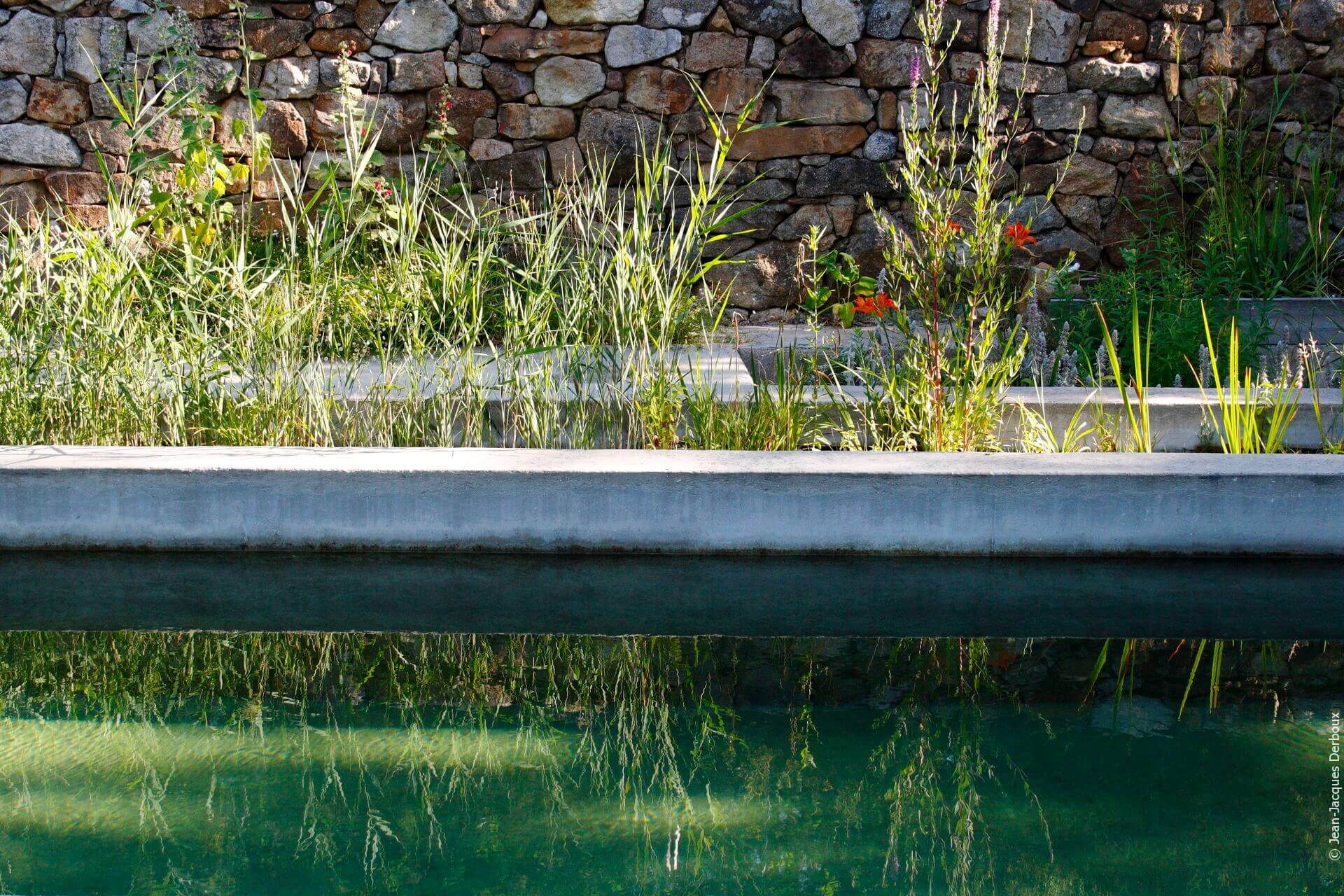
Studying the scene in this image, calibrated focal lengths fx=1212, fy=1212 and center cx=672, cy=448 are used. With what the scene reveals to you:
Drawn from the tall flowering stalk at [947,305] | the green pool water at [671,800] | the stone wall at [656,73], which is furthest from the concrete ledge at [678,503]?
the stone wall at [656,73]

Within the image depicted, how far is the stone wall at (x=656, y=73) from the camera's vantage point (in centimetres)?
590

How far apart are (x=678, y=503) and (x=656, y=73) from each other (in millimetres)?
3441

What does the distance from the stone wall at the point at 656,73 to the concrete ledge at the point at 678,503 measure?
10.3ft

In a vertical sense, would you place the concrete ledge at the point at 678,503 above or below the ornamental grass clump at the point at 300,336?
below

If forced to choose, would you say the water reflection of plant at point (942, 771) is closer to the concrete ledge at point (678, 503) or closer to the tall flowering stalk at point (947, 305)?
the concrete ledge at point (678, 503)

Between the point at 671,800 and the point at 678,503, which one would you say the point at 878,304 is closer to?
the point at 678,503

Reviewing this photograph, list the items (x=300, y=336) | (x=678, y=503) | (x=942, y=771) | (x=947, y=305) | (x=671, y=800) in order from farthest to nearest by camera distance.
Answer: (x=947, y=305), (x=300, y=336), (x=678, y=503), (x=942, y=771), (x=671, y=800)

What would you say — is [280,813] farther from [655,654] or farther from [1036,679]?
[1036,679]

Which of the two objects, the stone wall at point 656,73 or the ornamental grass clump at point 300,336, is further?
the stone wall at point 656,73

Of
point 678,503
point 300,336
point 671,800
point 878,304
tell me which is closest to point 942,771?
point 671,800

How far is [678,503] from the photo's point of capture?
10.4ft

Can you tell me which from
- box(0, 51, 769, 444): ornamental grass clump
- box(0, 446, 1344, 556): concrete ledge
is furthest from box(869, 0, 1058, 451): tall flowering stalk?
box(0, 51, 769, 444): ornamental grass clump

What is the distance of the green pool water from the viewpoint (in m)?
1.88

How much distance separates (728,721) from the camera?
7.95ft
